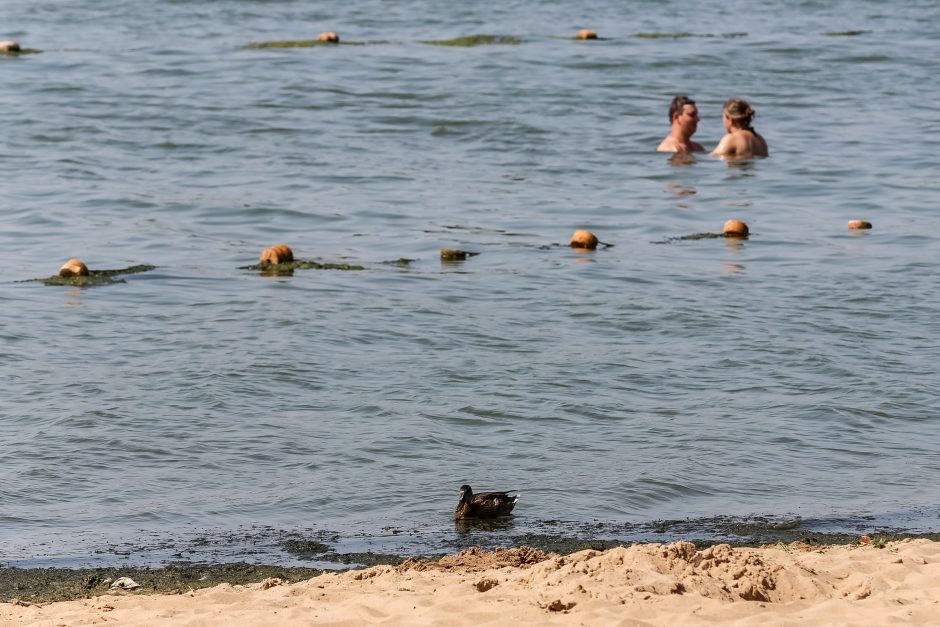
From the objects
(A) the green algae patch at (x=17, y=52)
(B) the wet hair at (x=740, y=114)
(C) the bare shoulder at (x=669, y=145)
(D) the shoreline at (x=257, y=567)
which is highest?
(A) the green algae patch at (x=17, y=52)

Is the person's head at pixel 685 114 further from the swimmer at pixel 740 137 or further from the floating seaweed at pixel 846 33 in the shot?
the floating seaweed at pixel 846 33

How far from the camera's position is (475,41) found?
81.5 feet

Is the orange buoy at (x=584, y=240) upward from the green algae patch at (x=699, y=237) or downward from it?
upward

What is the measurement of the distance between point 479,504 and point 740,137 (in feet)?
35.5

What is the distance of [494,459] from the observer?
715 cm

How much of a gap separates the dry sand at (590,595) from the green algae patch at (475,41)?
19873 millimetres

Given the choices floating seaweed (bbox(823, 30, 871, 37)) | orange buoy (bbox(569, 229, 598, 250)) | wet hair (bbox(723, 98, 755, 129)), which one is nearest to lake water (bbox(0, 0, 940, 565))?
orange buoy (bbox(569, 229, 598, 250))

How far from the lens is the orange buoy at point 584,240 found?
12.0m

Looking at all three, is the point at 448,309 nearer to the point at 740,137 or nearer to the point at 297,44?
the point at 740,137

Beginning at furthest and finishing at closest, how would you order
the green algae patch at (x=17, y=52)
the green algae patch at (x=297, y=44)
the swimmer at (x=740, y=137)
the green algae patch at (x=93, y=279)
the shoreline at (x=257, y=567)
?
1. the green algae patch at (x=297, y=44)
2. the green algae patch at (x=17, y=52)
3. the swimmer at (x=740, y=137)
4. the green algae patch at (x=93, y=279)
5. the shoreline at (x=257, y=567)

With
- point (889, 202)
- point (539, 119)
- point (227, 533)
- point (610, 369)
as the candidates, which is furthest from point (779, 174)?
point (227, 533)

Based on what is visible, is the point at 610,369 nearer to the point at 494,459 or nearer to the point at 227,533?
the point at 494,459

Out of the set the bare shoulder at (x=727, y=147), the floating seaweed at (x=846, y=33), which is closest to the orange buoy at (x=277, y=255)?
the bare shoulder at (x=727, y=147)

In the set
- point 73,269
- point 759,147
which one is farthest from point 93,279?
point 759,147
